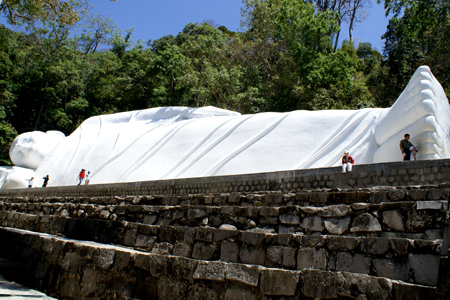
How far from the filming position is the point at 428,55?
1700cm

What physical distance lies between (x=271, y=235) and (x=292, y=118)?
6292mm

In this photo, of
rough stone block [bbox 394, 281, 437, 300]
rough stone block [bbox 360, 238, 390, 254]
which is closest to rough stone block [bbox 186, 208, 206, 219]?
rough stone block [bbox 360, 238, 390, 254]

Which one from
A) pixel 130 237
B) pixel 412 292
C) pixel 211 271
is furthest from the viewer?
pixel 130 237

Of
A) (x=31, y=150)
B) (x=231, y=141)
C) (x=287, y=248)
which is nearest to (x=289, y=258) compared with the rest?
(x=287, y=248)

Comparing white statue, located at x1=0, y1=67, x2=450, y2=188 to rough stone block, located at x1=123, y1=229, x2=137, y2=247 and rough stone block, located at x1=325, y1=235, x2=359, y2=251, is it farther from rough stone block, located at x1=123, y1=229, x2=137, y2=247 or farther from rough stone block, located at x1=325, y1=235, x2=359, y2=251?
rough stone block, located at x1=123, y1=229, x2=137, y2=247

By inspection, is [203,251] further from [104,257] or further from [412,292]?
[412,292]

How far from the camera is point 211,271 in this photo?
8.05 feet

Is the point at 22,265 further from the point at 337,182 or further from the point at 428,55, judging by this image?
the point at 428,55

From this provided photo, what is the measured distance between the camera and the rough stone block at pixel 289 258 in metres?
2.51

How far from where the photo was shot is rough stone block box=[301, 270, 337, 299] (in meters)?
2.01

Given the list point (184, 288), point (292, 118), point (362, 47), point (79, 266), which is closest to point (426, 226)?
point (184, 288)

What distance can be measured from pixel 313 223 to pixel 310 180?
248 cm

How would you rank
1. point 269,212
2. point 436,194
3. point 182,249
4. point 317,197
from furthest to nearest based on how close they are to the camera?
point 317,197 → point 269,212 → point 182,249 → point 436,194

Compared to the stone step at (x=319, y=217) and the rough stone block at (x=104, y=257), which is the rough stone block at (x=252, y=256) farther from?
the rough stone block at (x=104, y=257)
